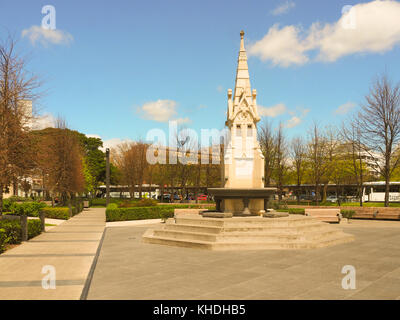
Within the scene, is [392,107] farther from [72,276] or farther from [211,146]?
[72,276]

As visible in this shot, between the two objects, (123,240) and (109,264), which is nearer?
(109,264)

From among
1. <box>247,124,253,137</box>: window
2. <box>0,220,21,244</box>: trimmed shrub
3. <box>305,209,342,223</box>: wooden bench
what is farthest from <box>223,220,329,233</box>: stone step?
<box>0,220,21,244</box>: trimmed shrub

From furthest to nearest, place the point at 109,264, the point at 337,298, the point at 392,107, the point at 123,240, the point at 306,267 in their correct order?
the point at 392,107 → the point at 123,240 → the point at 109,264 → the point at 306,267 → the point at 337,298

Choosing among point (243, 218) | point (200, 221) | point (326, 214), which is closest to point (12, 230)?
point (200, 221)

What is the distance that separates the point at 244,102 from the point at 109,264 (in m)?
9.48

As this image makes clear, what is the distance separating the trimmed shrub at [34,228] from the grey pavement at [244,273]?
5.42 m

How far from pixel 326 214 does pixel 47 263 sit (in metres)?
17.3

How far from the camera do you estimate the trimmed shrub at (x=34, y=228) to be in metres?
15.7

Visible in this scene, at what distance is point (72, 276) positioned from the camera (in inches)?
332

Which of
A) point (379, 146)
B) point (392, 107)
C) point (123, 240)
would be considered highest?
point (392, 107)

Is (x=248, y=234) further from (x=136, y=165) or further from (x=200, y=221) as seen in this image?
(x=136, y=165)

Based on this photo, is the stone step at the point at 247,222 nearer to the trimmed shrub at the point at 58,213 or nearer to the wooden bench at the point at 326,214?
the wooden bench at the point at 326,214

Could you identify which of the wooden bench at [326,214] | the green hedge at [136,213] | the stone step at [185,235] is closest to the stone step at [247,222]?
the stone step at [185,235]

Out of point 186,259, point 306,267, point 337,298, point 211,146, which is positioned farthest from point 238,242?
point 211,146
